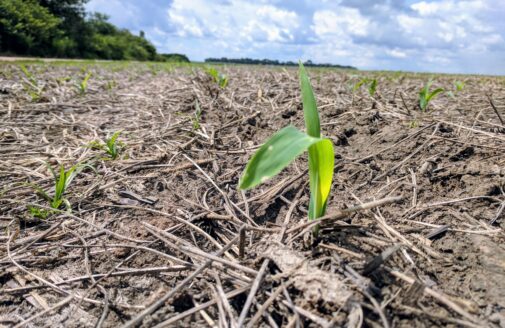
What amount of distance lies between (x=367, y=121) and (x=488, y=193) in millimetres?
895

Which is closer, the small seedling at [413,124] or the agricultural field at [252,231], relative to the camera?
the agricultural field at [252,231]

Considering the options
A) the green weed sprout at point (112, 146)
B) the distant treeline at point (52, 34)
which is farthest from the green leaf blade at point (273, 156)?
the distant treeline at point (52, 34)

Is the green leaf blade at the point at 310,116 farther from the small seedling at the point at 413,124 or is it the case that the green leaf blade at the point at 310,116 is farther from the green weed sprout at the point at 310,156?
the small seedling at the point at 413,124

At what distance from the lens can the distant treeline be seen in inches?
778

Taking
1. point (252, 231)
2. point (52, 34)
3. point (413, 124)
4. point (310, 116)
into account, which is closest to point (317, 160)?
point (310, 116)

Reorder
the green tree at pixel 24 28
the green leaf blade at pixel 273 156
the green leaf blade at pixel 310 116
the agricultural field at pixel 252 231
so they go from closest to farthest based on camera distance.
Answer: the green leaf blade at pixel 273 156 < the agricultural field at pixel 252 231 < the green leaf blade at pixel 310 116 < the green tree at pixel 24 28

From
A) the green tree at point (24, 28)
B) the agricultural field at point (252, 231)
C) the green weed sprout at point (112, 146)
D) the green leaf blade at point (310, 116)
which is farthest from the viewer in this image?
the green tree at point (24, 28)

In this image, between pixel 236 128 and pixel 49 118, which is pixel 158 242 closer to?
pixel 236 128

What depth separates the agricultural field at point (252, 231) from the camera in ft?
2.79

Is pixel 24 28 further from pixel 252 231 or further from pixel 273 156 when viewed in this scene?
pixel 273 156

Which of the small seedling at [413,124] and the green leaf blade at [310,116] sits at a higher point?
the green leaf blade at [310,116]

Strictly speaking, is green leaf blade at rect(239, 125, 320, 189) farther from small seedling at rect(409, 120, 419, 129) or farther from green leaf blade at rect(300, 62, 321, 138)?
small seedling at rect(409, 120, 419, 129)

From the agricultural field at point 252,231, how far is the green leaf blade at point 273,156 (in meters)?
0.32

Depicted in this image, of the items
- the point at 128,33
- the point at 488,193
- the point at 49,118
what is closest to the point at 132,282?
the point at 488,193
